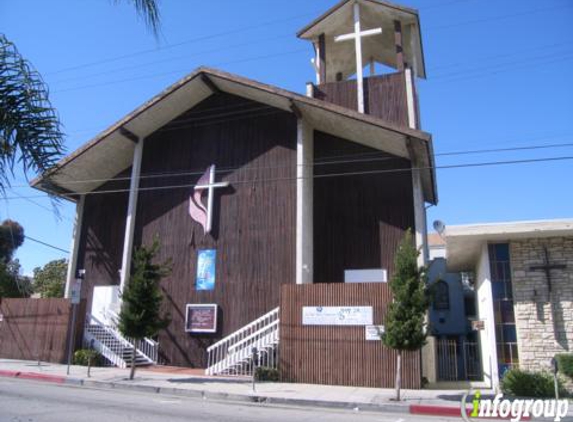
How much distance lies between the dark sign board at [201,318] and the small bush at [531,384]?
11.7 meters

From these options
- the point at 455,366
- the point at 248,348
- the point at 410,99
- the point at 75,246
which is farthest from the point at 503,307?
the point at 75,246

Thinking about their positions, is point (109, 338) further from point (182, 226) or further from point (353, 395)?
point (353, 395)

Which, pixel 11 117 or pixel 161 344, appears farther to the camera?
pixel 161 344

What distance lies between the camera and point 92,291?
24734 millimetres

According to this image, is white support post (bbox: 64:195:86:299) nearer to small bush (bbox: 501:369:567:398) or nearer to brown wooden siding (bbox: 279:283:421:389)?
brown wooden siding (bbox: 279:283:421:389)

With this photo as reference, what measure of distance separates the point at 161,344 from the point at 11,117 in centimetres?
1929

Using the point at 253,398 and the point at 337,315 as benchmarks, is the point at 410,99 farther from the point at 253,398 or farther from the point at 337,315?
the point at 253,398

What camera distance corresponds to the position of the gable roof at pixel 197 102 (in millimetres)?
19219

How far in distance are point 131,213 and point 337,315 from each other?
38.9 feet

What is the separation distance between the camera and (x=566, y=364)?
44.5 ft

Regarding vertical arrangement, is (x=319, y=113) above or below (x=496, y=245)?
above

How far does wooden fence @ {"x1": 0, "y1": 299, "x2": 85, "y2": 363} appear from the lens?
857 inches

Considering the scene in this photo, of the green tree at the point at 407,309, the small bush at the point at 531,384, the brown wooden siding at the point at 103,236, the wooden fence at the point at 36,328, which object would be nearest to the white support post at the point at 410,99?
the green tree at the point at 407,309

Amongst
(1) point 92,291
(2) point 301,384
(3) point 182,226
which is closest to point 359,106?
(3) point 182,226
